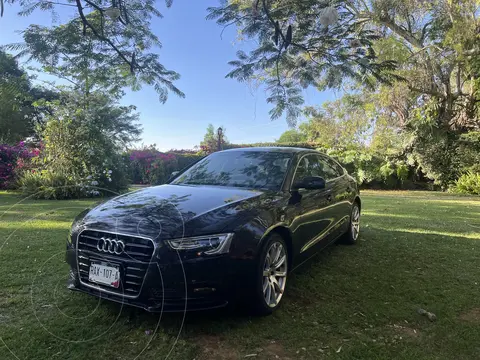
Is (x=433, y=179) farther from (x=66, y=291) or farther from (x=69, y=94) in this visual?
(x=66, y=291)

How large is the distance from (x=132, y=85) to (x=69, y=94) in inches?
234

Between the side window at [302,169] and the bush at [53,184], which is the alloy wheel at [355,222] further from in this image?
the bush at [53,184]

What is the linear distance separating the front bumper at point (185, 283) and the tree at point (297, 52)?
3.80 m

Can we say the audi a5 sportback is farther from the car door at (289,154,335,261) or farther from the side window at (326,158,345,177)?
the side window at (326,158,345,177)

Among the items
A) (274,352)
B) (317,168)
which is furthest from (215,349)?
(317,168)

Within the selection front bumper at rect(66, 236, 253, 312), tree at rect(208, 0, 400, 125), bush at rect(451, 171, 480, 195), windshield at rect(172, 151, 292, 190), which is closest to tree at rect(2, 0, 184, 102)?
tree at rect(208, 0, 400, 125)

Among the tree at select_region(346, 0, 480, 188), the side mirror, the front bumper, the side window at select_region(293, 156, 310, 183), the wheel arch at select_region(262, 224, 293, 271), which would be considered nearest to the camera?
the front bumper

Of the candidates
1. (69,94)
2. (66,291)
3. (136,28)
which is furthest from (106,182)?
(66,291)

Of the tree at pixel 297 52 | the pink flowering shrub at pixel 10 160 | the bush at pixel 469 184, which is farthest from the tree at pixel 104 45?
the bush at pixel 469 184

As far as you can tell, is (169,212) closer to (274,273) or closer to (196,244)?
(196,244)

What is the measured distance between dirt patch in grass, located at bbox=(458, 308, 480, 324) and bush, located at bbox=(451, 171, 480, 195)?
13.1 meters

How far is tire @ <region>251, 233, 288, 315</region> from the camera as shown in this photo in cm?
257

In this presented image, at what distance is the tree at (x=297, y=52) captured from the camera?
523 cm

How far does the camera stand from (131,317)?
268cm
